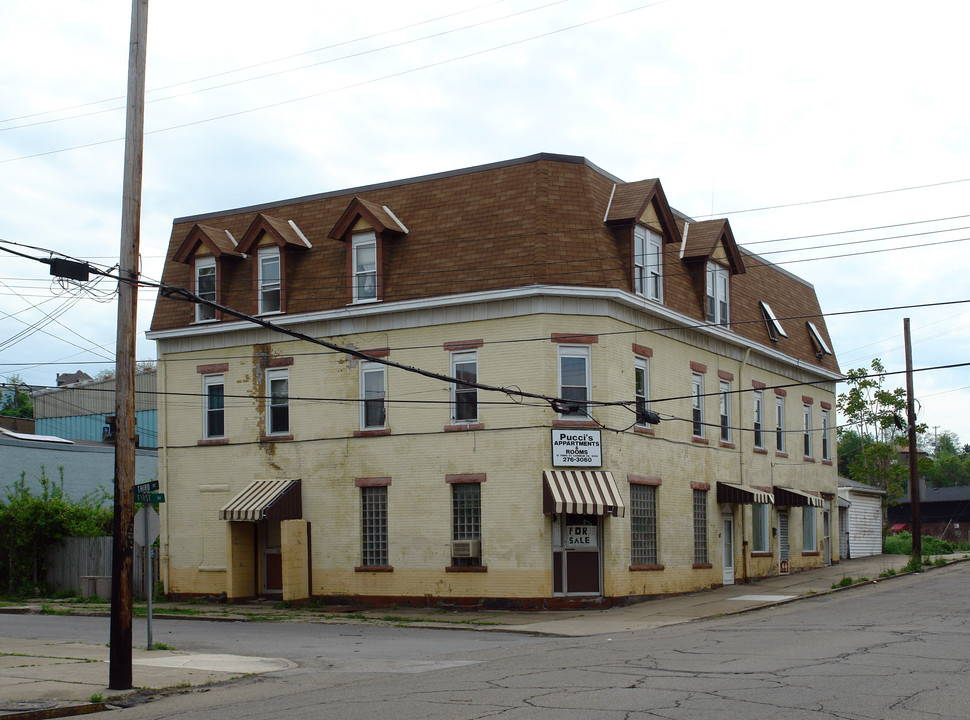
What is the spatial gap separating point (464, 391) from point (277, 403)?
20.5 ft

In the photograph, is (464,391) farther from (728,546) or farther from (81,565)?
(81,565)

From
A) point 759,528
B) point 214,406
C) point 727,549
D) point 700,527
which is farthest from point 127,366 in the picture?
point 759,528

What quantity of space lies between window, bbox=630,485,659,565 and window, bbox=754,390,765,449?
8.08m

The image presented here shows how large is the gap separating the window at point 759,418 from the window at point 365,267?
1428cm

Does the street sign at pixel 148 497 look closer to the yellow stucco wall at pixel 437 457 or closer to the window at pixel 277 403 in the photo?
the yellow stucco wall at pixel 437 457

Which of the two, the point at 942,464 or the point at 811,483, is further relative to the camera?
the point at 942,464

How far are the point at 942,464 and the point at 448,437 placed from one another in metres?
104

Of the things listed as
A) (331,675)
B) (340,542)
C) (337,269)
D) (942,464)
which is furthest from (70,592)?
(942,464)

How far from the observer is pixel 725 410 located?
3444 cm

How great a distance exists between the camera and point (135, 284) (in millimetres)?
15531

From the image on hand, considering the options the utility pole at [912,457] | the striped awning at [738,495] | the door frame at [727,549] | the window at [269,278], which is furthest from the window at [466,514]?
the utility pole at [912,457]

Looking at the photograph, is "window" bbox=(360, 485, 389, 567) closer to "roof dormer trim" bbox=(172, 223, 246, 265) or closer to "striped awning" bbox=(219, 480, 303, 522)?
"striped awning" bbox=(219, 480, 303, 522)

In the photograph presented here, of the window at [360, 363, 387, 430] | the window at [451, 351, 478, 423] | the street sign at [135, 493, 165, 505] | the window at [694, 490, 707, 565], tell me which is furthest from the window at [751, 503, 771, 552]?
the street sign at [135, 493, 165, 505]

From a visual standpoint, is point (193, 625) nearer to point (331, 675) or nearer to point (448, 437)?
point (448, 437)
